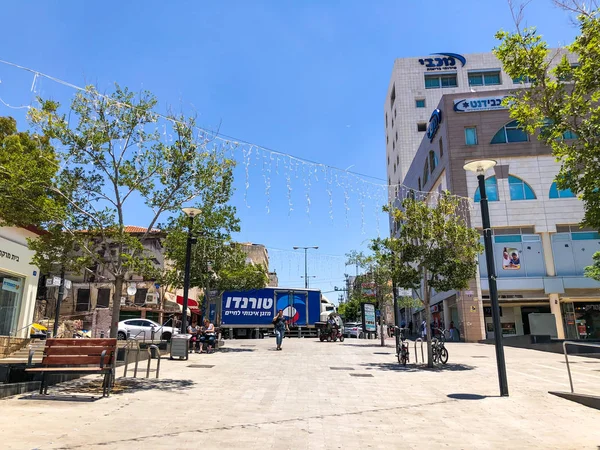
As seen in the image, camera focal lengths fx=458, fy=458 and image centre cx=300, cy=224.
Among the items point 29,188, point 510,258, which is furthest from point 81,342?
point 510,258

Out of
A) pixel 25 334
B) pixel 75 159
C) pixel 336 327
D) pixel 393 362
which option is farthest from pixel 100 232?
pixel 336 327

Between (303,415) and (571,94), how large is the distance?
22.8 feet

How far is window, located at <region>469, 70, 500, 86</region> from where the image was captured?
198ft

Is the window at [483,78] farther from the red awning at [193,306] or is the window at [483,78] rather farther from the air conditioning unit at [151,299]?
the air conditioning unit at [151,299]

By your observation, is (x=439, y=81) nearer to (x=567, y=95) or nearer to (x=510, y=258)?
(x=510, y=258)

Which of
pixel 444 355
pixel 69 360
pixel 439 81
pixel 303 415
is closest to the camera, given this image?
pixel 303 415

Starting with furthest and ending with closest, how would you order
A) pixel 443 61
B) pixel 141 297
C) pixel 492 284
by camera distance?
pixel 443 61 < pixel 141 297 < pixel 492 284

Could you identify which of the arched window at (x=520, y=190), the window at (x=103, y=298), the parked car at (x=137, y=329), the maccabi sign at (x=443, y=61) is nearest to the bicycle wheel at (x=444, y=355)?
the parked car at (x=137, y=329)

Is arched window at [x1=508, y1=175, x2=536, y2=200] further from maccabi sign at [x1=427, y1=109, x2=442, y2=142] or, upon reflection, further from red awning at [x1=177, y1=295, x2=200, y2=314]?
red awning at [x1=177, y1=295, x2=200, y2=314]

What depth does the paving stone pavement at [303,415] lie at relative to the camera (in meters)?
5.24

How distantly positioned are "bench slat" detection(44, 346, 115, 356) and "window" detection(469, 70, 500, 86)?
6198cm

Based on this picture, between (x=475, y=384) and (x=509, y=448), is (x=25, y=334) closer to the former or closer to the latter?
(x=475, y=384)

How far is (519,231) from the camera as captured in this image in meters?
31.8

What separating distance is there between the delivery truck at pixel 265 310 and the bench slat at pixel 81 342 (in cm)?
2481
